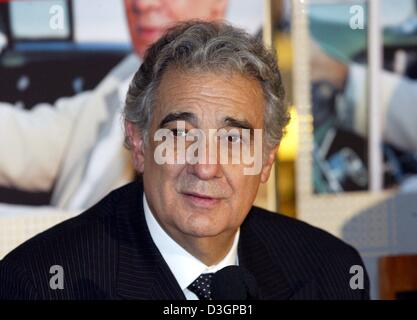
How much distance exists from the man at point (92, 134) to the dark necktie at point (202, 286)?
4.59 ft

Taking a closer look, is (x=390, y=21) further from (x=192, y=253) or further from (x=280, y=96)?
(x=192, y=253)

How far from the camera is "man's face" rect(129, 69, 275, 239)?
5.40ft

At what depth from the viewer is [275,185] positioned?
128 inches

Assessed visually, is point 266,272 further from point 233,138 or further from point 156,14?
point 156,14

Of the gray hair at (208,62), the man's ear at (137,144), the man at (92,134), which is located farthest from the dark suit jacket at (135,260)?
the man at (92,134)

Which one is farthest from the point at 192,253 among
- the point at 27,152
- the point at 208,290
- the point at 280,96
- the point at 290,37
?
the point at 290,37

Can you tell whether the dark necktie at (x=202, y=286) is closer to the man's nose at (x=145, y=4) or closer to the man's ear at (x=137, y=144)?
the man's ear at (x=137, y=144)

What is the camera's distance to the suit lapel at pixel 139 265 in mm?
1706

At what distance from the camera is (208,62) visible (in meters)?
1.68

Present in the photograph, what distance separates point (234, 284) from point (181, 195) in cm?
22

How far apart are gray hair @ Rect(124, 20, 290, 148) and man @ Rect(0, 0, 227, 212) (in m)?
1.25

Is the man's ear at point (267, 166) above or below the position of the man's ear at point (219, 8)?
below

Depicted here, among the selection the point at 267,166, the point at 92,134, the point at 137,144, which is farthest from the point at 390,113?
the point at 137,144

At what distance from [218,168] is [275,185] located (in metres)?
1.63
